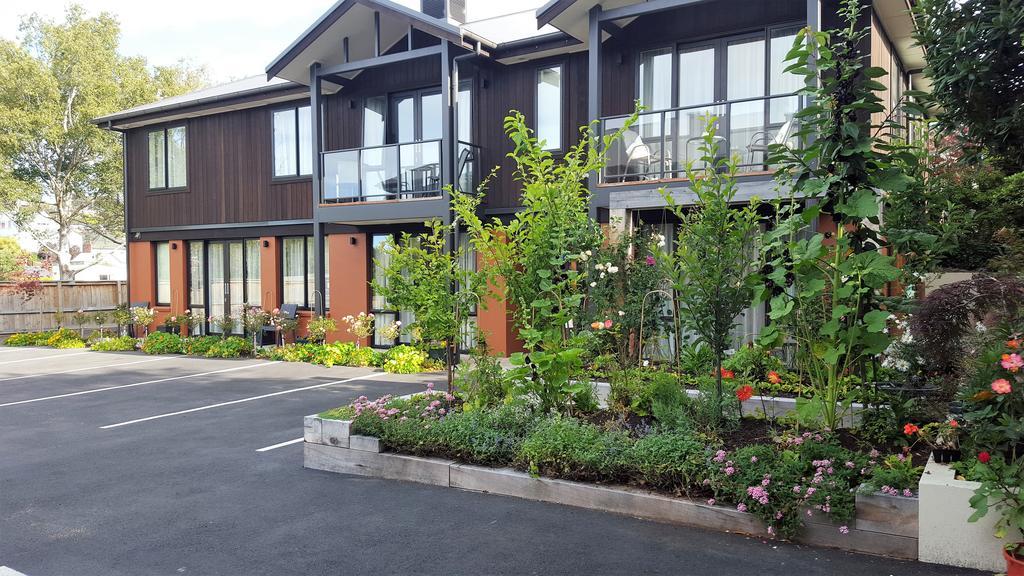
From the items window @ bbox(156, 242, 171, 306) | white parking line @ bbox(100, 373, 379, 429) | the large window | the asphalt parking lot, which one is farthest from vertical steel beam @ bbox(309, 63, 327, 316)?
window @ bbox(156, 242, 171, 306)

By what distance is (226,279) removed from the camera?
1720cm

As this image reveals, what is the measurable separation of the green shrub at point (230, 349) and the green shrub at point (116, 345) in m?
2.96

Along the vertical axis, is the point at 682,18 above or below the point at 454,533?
above

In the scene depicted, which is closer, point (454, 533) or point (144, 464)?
point (454, 533)

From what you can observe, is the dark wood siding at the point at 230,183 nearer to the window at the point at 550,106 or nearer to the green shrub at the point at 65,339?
the green shrub at the point at 65,339

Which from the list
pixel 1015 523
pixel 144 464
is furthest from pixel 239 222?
pixel 1015 523

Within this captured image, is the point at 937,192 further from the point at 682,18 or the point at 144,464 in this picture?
the point at 144,464

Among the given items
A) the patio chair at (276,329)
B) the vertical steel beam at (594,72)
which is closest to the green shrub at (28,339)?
the patio chair at (276,329)

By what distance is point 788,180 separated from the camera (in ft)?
18.0

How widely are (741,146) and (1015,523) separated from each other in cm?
720

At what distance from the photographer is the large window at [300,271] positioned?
15891 millimetres

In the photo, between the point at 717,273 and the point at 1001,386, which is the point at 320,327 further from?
the point at 1001,386

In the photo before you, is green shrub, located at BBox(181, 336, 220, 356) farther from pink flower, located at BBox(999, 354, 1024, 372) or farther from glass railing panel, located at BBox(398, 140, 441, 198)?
pink flower, located at BBox(999, 354, 1024, 372)

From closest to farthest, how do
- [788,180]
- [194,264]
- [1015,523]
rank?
[1015,523]
[788,180]
[194,264]
